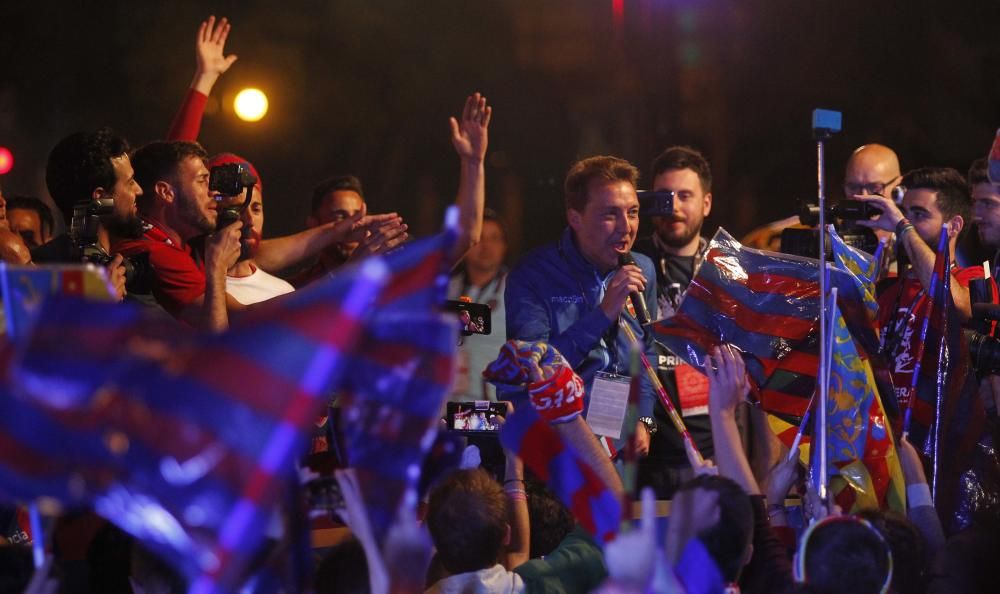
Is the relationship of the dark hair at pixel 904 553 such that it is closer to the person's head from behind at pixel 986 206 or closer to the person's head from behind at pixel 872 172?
the person's head from behind at pixel 986 206

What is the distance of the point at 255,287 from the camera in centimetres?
470

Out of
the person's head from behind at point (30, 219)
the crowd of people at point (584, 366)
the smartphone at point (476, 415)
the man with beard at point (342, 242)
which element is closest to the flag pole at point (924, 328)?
the crowd of people at point (584, 366)

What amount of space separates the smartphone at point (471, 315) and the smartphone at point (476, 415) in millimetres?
260

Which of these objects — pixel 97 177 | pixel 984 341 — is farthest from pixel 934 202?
pixel 97 177

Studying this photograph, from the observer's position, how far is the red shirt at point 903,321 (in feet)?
14.7

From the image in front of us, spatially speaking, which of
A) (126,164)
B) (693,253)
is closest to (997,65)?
(693,253)

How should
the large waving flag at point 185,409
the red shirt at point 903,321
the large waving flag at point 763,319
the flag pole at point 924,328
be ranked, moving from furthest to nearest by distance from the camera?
the red shirt at point 903,321 → the flag pole at point 924,328 → the large waving flag at point 763,319 → the large waving flag at point 185,409

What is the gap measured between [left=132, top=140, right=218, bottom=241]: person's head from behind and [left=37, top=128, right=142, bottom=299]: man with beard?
0.53 feet

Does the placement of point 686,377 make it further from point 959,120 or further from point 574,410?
point 959,120

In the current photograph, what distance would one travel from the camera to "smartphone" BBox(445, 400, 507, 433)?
400cm

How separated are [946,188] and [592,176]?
4.73 ft

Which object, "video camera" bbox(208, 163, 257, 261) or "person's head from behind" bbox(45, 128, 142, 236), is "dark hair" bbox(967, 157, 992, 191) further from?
"person's head from behind" bbox(45, 128, 142, 236)

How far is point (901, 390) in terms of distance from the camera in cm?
448

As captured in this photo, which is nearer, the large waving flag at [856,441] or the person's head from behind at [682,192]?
the large waving flag at [856,441]
